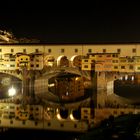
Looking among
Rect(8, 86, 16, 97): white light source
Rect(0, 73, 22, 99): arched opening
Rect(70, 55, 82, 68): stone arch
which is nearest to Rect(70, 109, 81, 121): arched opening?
Rect(8, 86, 16, 97): white light source

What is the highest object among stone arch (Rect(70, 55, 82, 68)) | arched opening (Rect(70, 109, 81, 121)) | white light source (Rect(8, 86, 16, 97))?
stone arch (Rect(70, 55, 82, 68))

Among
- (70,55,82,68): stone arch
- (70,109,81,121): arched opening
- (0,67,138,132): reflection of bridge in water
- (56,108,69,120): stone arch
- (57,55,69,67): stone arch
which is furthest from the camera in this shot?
(57,55,69,67): stone arch

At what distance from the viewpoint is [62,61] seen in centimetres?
4153

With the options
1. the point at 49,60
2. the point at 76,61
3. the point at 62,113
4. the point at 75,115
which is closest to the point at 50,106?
the point at 62,113

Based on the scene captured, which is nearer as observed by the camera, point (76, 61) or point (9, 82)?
point (76, 61)

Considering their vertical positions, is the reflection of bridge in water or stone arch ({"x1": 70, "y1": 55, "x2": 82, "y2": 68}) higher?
stone arch ({"x1": 70, "y1": 55, "x2": 82, "y2": 68})

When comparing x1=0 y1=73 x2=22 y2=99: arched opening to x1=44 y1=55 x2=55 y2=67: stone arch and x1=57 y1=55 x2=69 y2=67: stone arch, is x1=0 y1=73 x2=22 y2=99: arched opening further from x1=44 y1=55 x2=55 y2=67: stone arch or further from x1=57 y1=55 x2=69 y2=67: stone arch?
x1=57 y1=55 x2=69 y2=67: stone arch

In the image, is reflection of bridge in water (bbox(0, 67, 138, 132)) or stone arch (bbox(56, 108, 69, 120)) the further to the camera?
stone arch (bbox(56, 108, 69, 120))

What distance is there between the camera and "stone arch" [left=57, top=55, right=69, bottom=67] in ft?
135

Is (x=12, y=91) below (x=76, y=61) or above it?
below

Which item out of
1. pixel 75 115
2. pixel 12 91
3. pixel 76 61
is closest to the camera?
pixel 75 115

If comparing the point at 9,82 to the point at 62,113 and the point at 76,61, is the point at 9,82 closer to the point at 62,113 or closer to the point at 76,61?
the point at 76,61

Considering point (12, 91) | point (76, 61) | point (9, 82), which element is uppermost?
point (76, 61)

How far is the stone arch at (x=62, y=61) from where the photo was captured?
41.1 m
